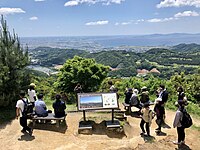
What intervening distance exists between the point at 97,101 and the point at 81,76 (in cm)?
909

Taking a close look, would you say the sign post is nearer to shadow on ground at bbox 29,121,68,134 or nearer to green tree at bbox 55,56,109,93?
shadow on ground at bbox 29,121,68,134

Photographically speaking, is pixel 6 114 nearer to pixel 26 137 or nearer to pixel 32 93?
pixel 32 93

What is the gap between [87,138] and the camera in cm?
877

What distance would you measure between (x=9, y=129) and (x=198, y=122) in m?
7.44

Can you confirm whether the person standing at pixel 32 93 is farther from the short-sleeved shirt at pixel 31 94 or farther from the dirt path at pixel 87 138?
the dirt path at pixel 87 138

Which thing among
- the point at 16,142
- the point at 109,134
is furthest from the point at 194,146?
the point at 16,142

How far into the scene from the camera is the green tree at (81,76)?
1850cm

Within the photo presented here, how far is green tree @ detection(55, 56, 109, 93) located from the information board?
8824 mm

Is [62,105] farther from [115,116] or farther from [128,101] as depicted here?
[128,101]

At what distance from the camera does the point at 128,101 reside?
11602mm

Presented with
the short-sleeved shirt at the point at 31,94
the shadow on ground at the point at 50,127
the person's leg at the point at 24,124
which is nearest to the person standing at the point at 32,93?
the short-sleeved shirt at the point at 31,94

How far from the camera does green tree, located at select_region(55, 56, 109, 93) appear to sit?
1850cm

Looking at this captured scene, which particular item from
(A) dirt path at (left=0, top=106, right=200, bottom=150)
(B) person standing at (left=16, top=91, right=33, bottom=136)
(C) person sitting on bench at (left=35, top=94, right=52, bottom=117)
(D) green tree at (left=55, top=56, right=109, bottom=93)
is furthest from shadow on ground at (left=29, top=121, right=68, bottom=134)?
(D) green tree at (left=55, top=56, right=109, bottom=93)

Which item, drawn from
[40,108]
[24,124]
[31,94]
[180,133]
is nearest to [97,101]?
[40,108]
